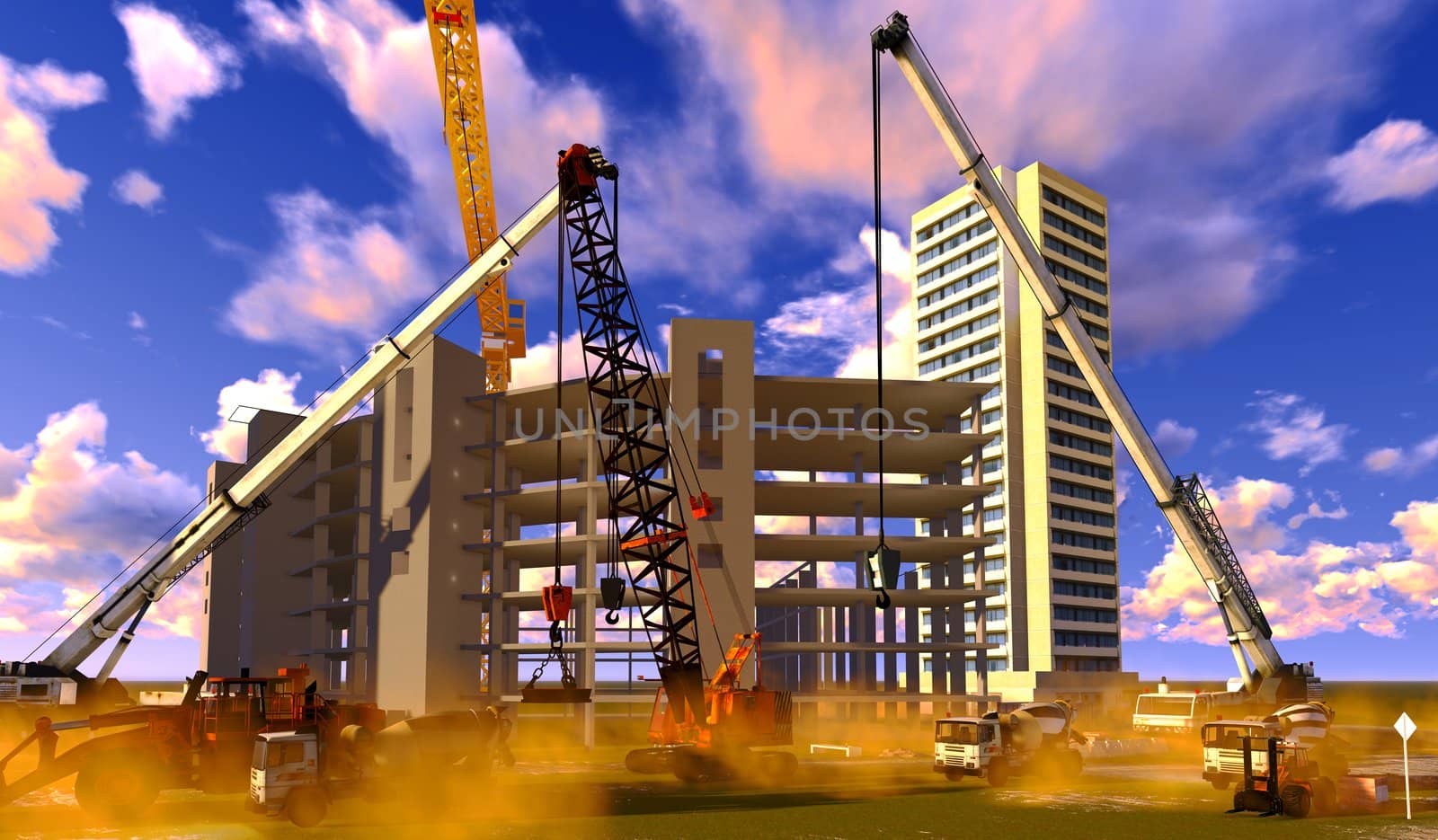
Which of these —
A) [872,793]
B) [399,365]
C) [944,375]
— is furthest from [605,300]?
[944,375]

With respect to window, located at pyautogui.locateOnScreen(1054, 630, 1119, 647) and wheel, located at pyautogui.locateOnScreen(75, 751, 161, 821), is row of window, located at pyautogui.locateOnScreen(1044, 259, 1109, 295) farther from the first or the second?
wheel, located at pyautogui.locateOnScreen(75, 751, 161, 821)

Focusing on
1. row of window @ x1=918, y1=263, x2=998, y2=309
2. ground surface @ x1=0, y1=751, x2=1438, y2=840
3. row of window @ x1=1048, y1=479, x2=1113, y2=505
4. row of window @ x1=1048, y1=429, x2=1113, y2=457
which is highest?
row of window @ x1=918, y1=263, x2=998, y2=309

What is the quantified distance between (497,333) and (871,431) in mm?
32666

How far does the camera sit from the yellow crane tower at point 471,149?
74438 millimetres

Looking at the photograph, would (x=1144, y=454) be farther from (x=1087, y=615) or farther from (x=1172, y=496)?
(x=1087, y=615)

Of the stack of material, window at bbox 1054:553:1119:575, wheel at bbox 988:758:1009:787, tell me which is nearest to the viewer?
the stack of material

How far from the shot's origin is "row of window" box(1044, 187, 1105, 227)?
12606cm

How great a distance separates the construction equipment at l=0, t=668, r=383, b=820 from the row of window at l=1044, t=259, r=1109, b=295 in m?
106

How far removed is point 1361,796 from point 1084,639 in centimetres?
8829

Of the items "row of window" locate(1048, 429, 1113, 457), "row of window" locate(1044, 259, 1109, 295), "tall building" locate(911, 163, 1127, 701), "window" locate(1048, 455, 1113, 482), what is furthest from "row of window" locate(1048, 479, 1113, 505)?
"row of window" locate(1044, 259, 1109, 295)

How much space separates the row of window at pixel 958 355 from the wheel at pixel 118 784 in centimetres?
10180

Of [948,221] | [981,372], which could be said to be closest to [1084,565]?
[981,372]

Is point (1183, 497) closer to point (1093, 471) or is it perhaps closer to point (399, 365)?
point (399, 365)

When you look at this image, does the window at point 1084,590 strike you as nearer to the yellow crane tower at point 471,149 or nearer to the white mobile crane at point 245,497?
the yellow crane tower at point 471,149
